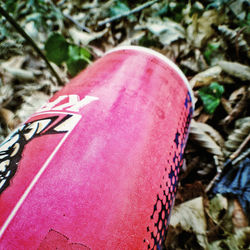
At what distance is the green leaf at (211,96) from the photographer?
0.86m

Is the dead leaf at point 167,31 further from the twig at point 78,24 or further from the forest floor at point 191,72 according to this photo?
the twig at point 78,24

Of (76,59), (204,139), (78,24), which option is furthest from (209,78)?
Result: (78,24)

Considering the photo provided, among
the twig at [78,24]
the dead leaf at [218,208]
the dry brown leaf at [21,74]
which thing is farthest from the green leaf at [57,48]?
the dead leaf at [218,208]

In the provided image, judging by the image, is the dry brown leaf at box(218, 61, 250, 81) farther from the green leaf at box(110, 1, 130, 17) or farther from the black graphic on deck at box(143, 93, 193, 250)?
the green leaf at box(110, 1, 130, 17)

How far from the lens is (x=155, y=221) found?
1.51ft

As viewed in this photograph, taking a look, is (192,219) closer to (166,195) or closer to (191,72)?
(166,195)

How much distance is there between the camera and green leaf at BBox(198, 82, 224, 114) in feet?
2.82

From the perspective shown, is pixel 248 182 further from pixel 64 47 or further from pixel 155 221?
pixel 64 47

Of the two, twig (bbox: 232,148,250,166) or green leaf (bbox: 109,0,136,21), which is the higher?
green leaf (bbox: 109,0,136,21)

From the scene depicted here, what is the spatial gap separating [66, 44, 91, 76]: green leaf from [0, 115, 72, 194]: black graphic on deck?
688 mm

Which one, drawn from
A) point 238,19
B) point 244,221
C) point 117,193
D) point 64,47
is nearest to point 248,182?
point 244,221

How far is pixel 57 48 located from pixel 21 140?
77 centimetres

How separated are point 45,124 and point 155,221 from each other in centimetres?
32

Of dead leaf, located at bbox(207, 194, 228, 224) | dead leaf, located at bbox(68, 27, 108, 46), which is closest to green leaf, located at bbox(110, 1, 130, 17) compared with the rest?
dead leaf, located at bbox(68, 27, 108, 46)
